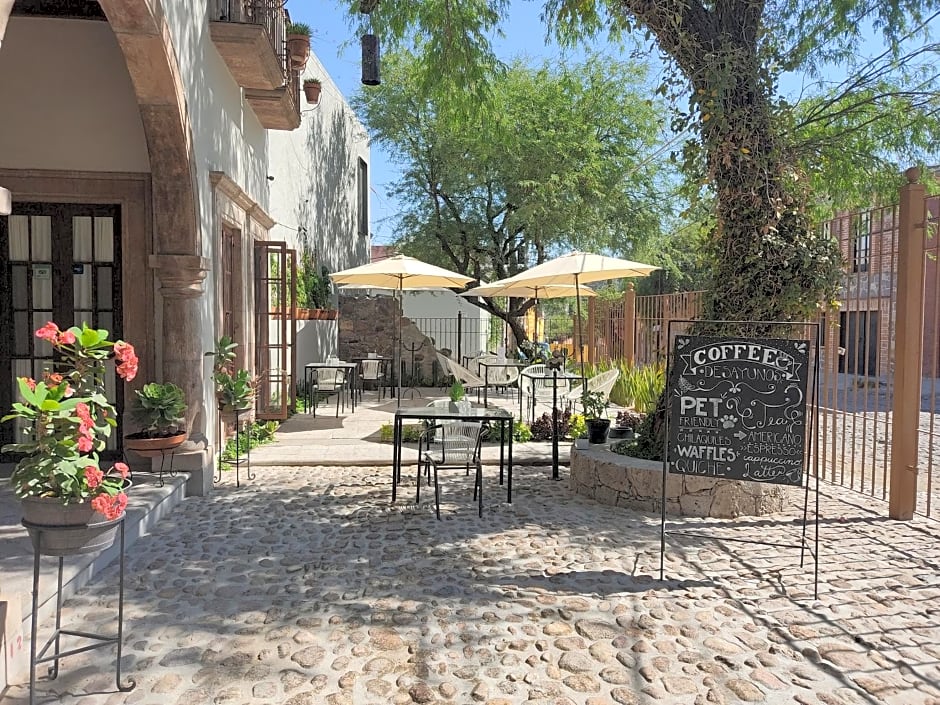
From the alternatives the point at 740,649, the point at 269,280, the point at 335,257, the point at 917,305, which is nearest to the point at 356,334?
the point at 335,257

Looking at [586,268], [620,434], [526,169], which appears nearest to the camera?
[620,434]

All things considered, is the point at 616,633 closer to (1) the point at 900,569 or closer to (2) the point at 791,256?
(1) the point at 900,569

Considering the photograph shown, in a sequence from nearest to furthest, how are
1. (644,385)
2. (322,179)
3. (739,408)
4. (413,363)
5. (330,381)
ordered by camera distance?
(739,408), (644,385), (330,381), (322,179), (413,363)

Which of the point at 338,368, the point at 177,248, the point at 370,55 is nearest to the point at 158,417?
the point at 177,248

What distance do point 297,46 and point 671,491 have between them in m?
7.12

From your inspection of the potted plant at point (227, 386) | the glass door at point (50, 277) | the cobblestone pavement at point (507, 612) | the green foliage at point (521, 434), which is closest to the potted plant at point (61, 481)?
the cobblestone pavement at point (507, 612)

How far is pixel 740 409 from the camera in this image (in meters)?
4.39

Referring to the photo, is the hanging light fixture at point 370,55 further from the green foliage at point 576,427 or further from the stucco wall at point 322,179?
the green foliage at point 576,427

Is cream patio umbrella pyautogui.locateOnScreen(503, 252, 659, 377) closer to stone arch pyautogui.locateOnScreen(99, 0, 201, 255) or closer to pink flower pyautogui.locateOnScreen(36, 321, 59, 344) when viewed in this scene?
stone arch pyautogui.locateOnScreen(99, 0, 201, 255)

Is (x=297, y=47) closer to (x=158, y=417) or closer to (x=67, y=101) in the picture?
(x=67, y=101)

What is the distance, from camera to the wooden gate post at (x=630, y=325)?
12.3m

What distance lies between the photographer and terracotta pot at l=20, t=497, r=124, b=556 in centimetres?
268

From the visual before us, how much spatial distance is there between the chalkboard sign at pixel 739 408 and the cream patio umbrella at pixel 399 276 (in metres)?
4.70

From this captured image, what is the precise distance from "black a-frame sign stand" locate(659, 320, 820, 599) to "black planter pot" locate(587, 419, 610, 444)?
2091 millimetres
